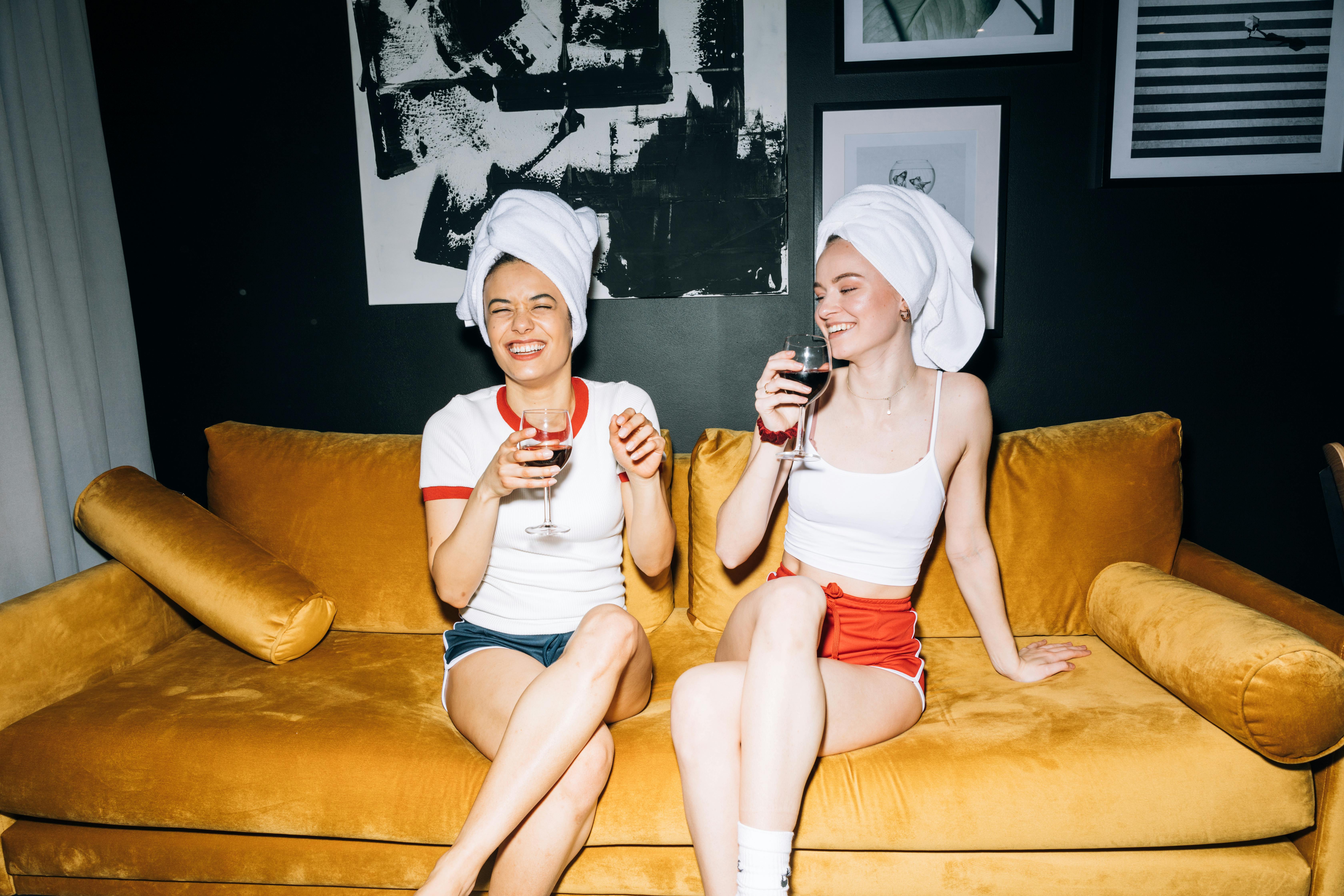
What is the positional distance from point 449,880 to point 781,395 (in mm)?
1024

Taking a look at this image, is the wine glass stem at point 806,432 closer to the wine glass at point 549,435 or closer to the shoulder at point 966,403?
the shoulder at point 966,403

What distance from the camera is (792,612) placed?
136 cm

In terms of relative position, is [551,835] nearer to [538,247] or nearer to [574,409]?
[574,409]

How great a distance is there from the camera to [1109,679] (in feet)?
5.54

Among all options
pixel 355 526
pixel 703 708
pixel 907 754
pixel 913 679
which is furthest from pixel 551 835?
pixel 355 526

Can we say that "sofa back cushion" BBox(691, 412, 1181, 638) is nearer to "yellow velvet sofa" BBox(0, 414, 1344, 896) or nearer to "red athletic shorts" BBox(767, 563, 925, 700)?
"yellow velvet sofa" BBox(0, 414, 1344, 896)

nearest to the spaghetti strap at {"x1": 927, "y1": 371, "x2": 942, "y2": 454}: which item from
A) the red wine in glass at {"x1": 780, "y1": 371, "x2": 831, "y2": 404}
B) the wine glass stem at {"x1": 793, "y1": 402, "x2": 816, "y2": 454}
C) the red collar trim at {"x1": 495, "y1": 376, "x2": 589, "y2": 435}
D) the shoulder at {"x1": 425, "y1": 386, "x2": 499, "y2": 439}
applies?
the wine glass stem at {"x1": 793, "y1": 402, "x2": 816, "y2": 454}

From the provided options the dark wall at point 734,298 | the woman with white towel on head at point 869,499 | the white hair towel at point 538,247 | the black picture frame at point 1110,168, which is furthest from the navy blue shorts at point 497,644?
the black picture frame at point 1110,168

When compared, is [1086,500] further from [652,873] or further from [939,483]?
[652,873]

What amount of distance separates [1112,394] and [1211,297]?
395 millimetres

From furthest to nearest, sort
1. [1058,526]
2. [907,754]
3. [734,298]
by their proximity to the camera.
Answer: [734,298]
[1058,526]
[907,754]

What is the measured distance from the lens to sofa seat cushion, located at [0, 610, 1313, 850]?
138 centimetres

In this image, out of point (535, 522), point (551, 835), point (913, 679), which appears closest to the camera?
point (551, 835)

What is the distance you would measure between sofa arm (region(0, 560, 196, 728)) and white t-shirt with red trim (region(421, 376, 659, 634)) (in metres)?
0.91
